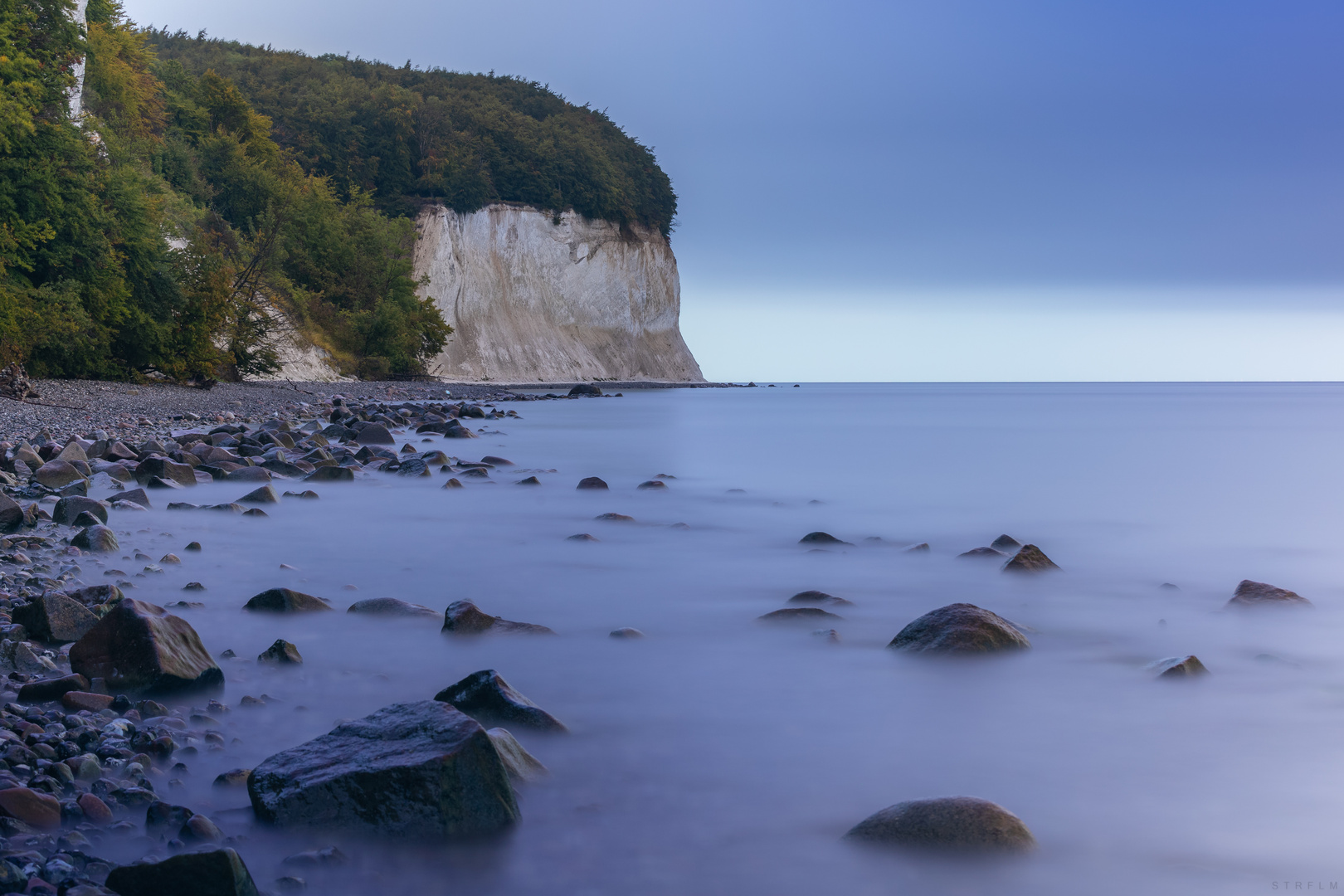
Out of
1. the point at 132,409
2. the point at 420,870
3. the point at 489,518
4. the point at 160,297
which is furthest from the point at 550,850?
the point at 160,297

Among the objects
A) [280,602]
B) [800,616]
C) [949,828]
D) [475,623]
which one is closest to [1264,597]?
[800,616]

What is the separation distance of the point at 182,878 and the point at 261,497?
7414 mm

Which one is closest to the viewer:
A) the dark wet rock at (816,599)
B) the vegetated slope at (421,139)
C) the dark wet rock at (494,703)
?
the dark wet rock at (494,703)

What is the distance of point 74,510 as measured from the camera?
7.05 metres

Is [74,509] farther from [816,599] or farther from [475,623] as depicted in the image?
[816,599]

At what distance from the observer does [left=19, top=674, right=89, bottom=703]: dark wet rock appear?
132 inches

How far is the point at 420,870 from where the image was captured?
8.26 feet

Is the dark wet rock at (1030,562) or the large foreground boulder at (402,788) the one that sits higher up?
the dark wet rock at (1030,562)

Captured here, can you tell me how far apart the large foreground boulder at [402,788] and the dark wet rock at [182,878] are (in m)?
0.46

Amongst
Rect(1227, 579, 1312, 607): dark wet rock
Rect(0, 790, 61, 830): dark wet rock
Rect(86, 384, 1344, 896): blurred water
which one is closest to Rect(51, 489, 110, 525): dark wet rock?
Rect(86, 384, 1344, 896): blurred water

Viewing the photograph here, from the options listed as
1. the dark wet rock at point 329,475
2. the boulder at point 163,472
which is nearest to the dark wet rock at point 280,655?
the boulder at point 163,472

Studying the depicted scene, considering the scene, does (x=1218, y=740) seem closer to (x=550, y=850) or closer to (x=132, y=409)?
(x=550, y=850)

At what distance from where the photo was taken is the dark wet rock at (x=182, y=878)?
214 cm

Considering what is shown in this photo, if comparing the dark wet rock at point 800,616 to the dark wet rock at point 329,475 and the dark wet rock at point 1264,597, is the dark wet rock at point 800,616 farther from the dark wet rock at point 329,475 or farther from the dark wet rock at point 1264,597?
the dark wet rock at point 329,475
